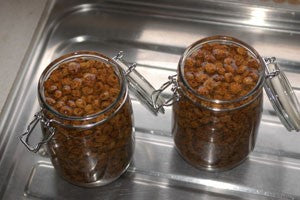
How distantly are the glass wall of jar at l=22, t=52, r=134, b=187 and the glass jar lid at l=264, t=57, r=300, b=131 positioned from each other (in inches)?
6.2

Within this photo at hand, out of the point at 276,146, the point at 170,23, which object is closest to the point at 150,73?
the point at 170,23

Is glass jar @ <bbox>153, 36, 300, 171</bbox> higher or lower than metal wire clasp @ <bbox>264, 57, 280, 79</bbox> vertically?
lower

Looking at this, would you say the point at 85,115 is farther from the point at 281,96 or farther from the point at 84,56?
the point at 281,96

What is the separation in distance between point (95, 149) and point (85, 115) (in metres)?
0.05

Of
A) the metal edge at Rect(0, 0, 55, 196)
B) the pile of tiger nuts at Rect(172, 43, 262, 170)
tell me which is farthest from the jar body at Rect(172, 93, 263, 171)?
the metal edge at Rect(0, 0, 55, 196)

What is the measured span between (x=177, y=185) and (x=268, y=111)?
0.52ft

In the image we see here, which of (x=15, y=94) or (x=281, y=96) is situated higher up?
(x=281, y=96)

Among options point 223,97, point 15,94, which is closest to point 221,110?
point 223,97

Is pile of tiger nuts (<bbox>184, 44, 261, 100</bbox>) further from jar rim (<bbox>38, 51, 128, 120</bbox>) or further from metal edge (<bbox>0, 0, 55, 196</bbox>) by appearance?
metal edge (<bbox>0, 0, 55, 196</bbox>)

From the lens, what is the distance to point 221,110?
51cm

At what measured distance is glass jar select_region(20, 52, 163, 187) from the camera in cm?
51

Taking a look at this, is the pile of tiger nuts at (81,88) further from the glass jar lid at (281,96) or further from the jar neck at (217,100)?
the glass jar lid at (281,96)

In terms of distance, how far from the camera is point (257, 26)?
29.0 inches

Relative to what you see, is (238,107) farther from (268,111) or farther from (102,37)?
(102,37)
